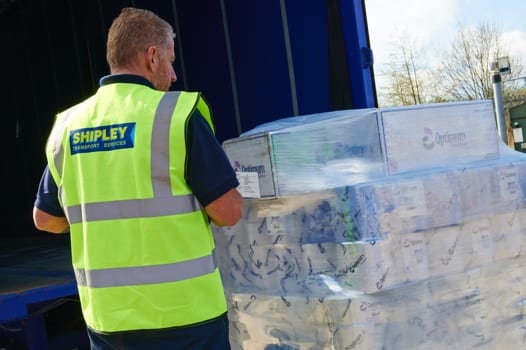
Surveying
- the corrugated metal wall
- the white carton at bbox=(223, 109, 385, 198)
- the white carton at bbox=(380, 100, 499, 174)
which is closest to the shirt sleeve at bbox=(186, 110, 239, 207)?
the white carton at bbox=(223, 109, 385, 198)

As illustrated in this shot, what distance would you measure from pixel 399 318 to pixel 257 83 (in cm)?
223

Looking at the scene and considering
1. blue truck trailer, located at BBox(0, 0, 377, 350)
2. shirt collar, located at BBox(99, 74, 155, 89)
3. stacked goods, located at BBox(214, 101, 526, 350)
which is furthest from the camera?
blue truck trailer, located at BBox(0, 0, 377, 350)

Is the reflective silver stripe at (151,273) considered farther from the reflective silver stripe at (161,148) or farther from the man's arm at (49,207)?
the man's arm at (49,207)

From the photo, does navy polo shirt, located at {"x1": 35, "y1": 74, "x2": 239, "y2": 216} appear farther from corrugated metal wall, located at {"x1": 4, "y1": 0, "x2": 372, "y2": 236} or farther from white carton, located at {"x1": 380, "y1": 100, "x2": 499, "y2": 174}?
corrugated metal wall, located at {"x1": 4, "y1": 0, "x2": 372, "y2": 236}

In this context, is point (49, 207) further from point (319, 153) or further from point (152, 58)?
point (319, 153)

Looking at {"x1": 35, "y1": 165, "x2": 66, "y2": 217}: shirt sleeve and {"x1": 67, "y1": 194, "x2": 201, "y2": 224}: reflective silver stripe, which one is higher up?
{"x1": 35, "y1": 165, "x2": 66, "y2": 217}: shirt sleeve

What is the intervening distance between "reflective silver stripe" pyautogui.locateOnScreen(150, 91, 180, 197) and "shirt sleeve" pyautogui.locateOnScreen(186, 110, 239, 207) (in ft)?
0.18

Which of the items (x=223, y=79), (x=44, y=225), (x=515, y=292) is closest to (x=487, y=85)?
(x=223, y=79)

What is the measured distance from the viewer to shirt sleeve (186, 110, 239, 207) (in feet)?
5.06

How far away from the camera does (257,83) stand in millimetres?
3982

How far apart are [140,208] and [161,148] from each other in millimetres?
171

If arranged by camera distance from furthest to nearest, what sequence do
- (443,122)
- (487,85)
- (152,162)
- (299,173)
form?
(487,85) < (443,122) < (299,173) < (152,162)

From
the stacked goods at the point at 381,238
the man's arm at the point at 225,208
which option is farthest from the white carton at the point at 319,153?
the man's arm at the point at 225,208

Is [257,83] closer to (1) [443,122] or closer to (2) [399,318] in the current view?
(1) [443,122]
